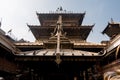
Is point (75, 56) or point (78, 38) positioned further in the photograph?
point (78, 38)

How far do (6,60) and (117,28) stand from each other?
57.0 feet

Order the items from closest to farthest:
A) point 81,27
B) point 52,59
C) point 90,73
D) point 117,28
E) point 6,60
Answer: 1. point 52,59
2. point 90,73
3. point 6,60
4. point 81,27
5. point 117,28

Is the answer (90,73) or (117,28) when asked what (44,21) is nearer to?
(117,28)

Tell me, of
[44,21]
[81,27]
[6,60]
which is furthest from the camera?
[44,21]

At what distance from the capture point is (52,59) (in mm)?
5570

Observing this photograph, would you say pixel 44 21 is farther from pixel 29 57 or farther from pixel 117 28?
pixel 29 57

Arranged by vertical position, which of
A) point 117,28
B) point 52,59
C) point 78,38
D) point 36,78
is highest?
point 117,28

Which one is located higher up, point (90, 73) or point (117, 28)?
point (117, 28)

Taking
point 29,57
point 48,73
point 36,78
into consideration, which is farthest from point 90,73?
point 29,57

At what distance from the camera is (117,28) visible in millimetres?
22922

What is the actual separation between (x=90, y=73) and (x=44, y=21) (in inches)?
552

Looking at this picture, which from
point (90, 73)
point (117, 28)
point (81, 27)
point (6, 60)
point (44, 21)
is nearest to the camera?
point (90, 73)

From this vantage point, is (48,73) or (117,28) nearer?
(48,73)

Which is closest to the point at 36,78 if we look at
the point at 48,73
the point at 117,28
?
the point at 48,73
